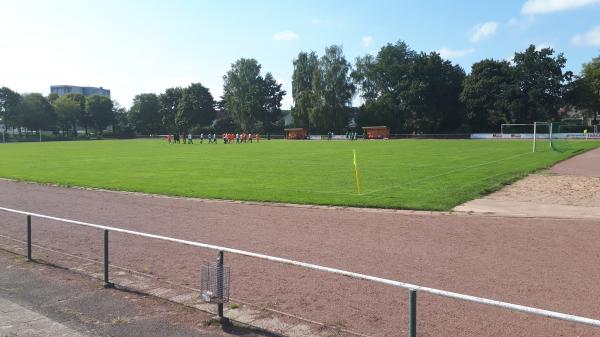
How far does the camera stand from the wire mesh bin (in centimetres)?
628

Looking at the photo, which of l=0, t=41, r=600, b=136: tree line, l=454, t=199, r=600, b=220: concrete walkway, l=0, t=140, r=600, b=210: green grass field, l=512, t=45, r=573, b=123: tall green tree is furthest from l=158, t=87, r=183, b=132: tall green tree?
l=454, t=199, r=600, b=220: concrete walkway

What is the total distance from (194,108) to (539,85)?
3302 inches

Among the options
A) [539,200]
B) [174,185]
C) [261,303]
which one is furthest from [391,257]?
[174,185]

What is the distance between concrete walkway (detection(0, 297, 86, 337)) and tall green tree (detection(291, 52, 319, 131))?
95.3 meters

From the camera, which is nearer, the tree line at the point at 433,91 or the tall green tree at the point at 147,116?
the tree line at the point at 433,91

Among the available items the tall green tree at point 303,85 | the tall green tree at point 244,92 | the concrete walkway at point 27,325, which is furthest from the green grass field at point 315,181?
the tall green tree at point 244,92

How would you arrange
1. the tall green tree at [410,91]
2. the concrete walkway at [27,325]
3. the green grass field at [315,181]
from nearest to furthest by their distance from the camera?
the concrete walkway at [27,325], the green grass field at [315,181], the tall green tree at [410,91]

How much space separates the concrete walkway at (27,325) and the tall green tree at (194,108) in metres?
127

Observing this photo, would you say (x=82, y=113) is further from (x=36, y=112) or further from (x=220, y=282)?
(x=220, y=282)

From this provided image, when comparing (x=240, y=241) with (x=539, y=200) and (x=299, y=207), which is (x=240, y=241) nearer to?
(x=299, y=207)

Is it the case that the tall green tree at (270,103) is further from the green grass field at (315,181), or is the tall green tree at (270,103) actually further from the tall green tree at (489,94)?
the green grass field at (315,181)

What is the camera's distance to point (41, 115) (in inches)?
5039

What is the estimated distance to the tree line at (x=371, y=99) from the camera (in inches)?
3275

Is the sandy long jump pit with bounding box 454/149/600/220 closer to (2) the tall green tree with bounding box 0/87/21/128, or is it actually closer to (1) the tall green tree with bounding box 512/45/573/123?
(1) the tall green tree with bounding box 512/45/573/123
